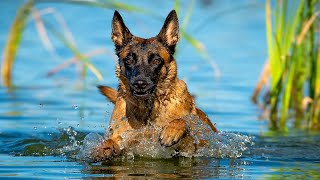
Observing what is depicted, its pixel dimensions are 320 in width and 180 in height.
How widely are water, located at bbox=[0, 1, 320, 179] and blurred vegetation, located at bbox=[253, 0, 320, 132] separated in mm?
488

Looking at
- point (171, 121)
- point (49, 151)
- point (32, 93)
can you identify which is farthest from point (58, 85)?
point (171, 121)

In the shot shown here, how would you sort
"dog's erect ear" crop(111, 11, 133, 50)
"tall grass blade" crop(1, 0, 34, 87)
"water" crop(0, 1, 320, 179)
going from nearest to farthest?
1. "water" crop(0, 1, 320, 179)
2. "dog's erect ear" crop(111, 11, 133, 50)
3. "tall grass blade" crop(1, 0, 34, 87)

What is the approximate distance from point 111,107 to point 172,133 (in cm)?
448

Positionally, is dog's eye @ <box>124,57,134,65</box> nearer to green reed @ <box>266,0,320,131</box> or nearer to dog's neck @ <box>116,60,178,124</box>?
dog's neck @ <box>116,60,178,124</box>

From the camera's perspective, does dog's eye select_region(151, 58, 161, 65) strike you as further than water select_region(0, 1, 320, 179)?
Yes

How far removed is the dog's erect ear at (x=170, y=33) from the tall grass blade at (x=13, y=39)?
4406mm

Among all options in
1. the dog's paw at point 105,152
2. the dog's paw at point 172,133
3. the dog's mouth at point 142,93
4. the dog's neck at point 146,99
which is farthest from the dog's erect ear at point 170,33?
the dog's paw at point 105,152

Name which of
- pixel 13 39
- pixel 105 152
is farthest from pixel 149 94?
pixel 13 39

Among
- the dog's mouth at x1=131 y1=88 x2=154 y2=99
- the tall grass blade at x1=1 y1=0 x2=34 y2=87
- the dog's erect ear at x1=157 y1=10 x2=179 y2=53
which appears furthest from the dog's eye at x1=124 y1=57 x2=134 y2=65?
the tall grass blade at x1=1 y1=0 x2=34 y2=87

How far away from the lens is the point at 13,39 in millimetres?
14938

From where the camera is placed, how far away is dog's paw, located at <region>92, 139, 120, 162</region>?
955 centimetres

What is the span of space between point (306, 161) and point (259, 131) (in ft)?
8.59

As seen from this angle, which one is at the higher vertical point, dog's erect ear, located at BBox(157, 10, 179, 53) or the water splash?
dog's erect ear, located at BBox(157, 10, 179, 53)

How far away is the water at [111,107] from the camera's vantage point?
9.29 metres
